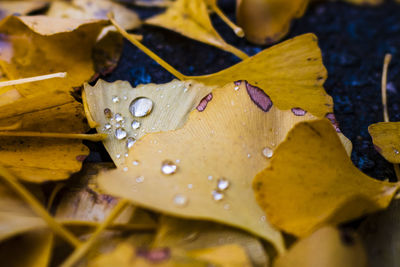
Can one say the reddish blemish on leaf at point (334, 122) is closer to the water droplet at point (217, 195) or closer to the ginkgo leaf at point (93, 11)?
the water droplet at point (217, 195)

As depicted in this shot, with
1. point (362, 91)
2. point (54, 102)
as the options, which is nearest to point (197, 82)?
point (54, 102)

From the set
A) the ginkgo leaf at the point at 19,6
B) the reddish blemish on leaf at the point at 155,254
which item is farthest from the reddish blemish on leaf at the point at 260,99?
the ginkgo leaf at the point at 19,6

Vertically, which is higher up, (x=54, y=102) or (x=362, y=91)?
(x=54, y=102)

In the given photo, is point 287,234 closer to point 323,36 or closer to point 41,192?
point 41,192

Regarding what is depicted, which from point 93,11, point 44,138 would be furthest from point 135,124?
point 93,11

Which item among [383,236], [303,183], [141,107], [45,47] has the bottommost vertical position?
[383,236]

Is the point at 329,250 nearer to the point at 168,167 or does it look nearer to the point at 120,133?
the point at 168,167

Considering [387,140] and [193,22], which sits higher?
[193,22]
